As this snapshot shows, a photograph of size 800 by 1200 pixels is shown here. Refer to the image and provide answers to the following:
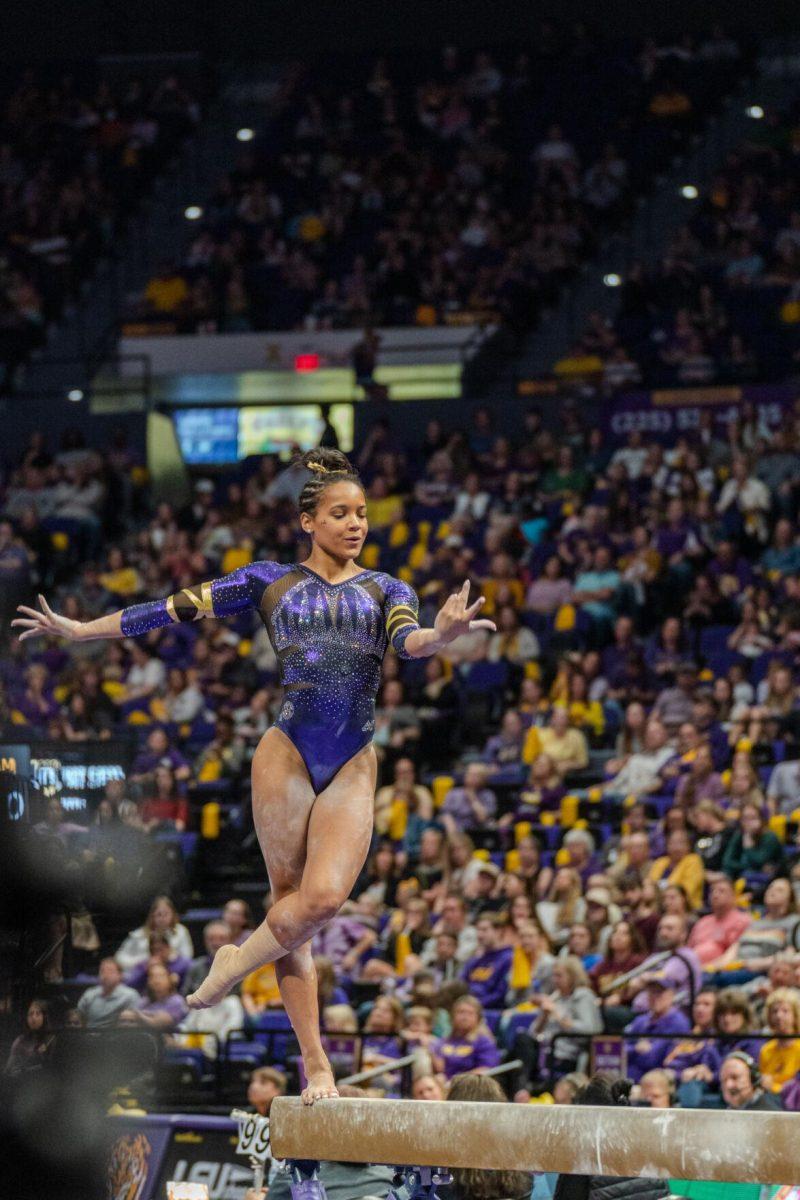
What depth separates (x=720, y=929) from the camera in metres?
9.95

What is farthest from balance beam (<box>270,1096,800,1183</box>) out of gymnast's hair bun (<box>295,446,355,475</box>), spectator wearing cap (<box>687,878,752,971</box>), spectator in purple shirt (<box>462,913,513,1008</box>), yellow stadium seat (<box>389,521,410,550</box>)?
yellow stadium seat (<box>389,521,410,550</box>)

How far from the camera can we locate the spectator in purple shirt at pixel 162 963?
10.9 metres

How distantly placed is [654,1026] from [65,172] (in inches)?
610

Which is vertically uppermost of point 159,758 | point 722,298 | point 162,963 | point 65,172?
point 65,172

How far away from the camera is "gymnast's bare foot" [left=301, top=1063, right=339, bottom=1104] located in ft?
16.7

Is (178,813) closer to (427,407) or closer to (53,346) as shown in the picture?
(427,407)

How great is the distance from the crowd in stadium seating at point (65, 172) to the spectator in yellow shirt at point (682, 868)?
453 inches

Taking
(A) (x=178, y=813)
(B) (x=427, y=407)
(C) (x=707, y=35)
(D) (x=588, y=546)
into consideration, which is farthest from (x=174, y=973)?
(C) (x=707, y=35)

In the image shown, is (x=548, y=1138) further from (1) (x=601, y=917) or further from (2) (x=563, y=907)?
(2) (x=563, y=907)

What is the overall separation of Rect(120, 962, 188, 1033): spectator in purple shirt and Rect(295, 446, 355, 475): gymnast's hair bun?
558cm

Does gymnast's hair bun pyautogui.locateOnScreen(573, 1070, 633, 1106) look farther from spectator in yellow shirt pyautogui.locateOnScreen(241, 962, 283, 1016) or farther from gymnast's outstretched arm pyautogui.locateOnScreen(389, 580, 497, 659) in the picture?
spectator in yellow shirt pyautogui.locateOnScreen(241, 962, 283, 1016)

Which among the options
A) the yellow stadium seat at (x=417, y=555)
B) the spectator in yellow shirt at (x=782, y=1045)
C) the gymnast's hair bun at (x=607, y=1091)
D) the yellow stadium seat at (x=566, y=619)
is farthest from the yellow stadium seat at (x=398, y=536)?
the gymnast's hair bun at (x=607, y=1091)

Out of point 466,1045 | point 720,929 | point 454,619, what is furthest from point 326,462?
point 720,929

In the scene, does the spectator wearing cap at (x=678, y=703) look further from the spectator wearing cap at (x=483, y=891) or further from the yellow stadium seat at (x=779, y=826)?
the spectator wearing cap at (x=483, y=891)
